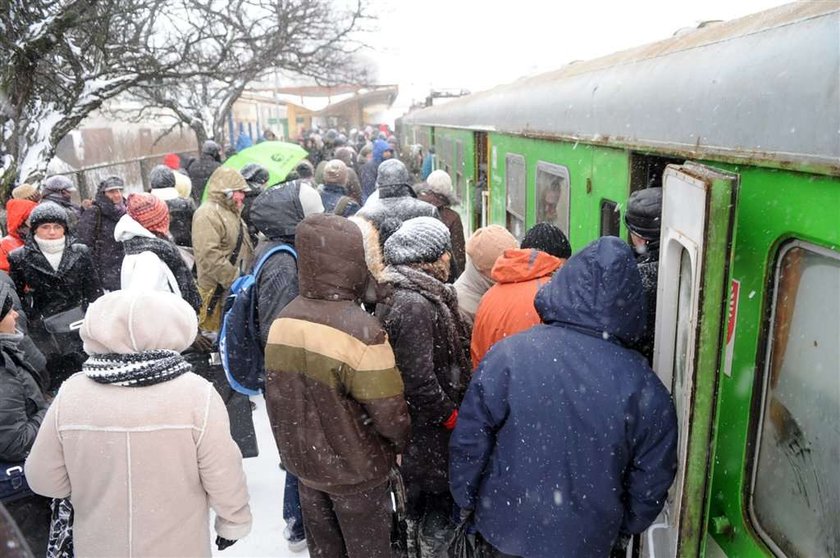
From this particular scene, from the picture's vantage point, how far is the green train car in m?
1.50

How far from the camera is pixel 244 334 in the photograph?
3.27 metres

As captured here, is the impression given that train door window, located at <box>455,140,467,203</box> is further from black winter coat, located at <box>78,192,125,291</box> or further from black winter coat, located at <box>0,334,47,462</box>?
black winter coat, located at <box>0,334,47,462</box>

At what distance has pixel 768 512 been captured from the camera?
5.77 ft

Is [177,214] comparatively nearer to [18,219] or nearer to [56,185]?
[56,185]

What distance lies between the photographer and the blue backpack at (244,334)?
3.25 m

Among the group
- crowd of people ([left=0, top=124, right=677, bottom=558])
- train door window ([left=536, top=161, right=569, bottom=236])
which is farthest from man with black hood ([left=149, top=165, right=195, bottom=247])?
train door window ([left=536, top=161, right=569, bottom=236])

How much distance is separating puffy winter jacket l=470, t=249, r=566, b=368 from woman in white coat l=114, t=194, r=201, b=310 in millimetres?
1988

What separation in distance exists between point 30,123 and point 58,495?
7050 mm

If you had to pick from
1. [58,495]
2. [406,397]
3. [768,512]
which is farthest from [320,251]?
[768,512]

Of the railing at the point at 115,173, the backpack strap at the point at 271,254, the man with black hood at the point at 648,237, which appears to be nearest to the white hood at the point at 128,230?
the backpack strap at the point at 271,254

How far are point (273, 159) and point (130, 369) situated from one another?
5038 millimetres

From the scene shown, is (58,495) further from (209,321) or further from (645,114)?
(209,321)

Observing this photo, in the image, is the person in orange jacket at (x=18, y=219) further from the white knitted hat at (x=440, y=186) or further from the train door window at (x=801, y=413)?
the train door window at (x=801, y=413)

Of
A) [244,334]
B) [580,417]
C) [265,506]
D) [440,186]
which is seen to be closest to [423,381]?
[580,417]
